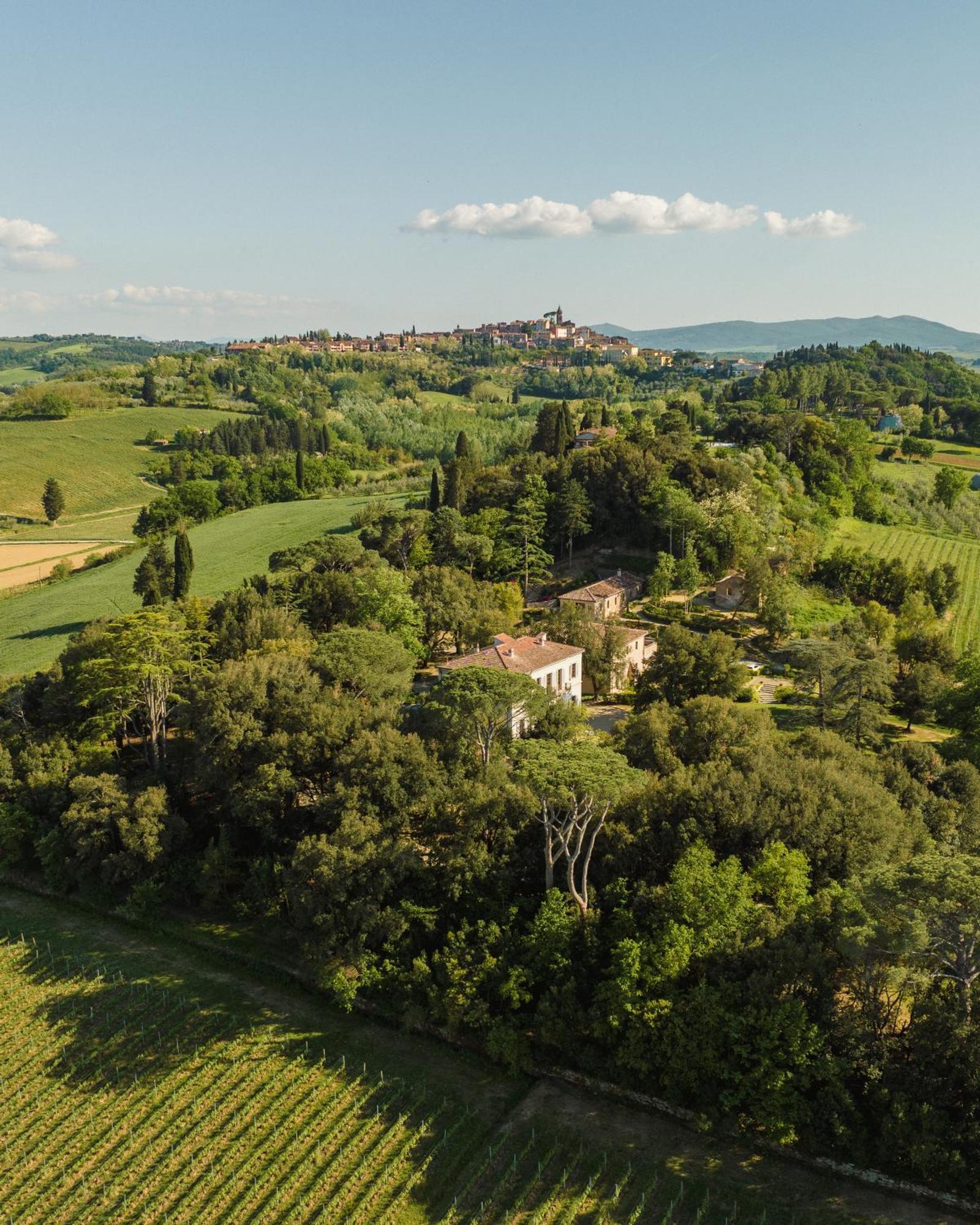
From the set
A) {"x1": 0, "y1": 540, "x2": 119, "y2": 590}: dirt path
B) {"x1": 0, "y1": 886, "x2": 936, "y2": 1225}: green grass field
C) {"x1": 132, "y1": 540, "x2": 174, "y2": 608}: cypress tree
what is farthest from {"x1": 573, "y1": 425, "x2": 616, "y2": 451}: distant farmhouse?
{"x1": 0, "y1": 886, "x2": 936, "y2": 1225}: green grass field

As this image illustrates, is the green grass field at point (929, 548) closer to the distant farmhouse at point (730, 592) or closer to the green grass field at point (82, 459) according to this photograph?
the distant farmhouse at point (730, 592)

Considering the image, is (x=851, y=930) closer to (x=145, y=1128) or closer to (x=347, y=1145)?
(x=347, y=1145)

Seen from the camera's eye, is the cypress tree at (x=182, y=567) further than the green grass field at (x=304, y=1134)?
Yes

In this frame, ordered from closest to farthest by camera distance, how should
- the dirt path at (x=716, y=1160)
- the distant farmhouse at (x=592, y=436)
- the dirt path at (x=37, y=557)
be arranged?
the dirt path at (x=716, y=1160), the dirt path at (x=37, y=557), the distant farmhouse at (x=592, y=436)

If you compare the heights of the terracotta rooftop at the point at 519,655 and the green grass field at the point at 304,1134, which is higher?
the terracotta rooftop at the point at 519,655

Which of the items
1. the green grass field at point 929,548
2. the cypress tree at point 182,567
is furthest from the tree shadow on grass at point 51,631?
the green grass field at point 929,548

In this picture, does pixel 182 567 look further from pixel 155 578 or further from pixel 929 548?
pixel 929 548

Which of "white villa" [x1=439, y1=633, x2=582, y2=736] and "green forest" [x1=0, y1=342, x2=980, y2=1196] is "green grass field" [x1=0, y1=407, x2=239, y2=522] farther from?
"white villa" [x1=439, y1=633, x2=582, y2=736]
